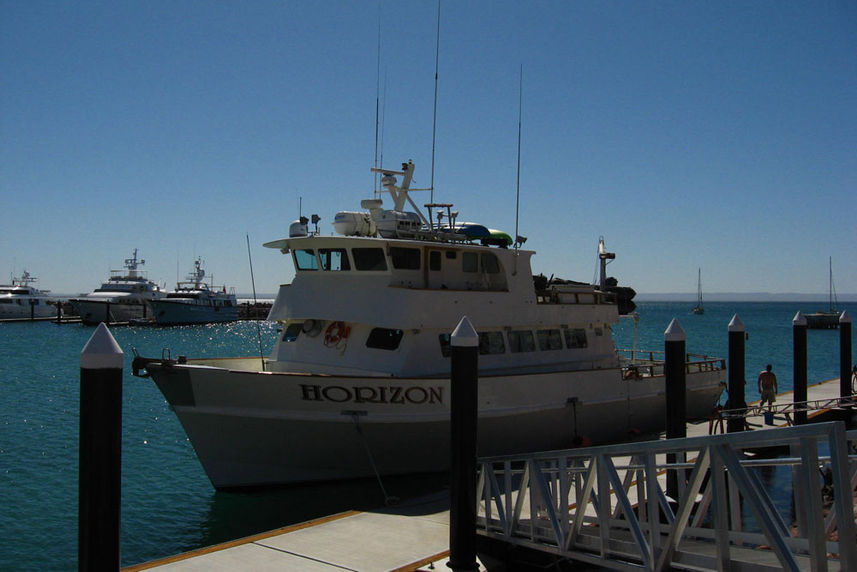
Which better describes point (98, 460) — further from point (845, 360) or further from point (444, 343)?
point (845, 360)

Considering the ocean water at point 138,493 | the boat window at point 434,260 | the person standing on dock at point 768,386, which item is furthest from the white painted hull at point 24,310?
the person standing on dock at point 768,386

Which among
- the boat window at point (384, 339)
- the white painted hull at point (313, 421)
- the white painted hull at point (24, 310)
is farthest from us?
the white painted hull at point (24, 310)

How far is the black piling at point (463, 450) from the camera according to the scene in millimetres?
8344

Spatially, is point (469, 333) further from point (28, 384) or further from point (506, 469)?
point (28, 384)

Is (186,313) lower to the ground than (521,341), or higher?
lower

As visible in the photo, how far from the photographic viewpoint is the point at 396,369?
550 inches

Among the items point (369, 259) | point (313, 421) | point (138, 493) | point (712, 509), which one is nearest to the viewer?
point (712, 509)

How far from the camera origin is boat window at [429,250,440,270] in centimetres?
1510

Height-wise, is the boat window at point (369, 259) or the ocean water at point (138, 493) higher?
the boat window at point (369, 259)

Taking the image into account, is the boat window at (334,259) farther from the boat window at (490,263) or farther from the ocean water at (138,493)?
the ocean water at (138,493)

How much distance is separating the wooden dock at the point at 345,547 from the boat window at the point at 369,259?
17.0 ft

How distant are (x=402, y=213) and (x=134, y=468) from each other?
893cm

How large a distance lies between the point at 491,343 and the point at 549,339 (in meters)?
1.95

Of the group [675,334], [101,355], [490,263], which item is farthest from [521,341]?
[101,355]
